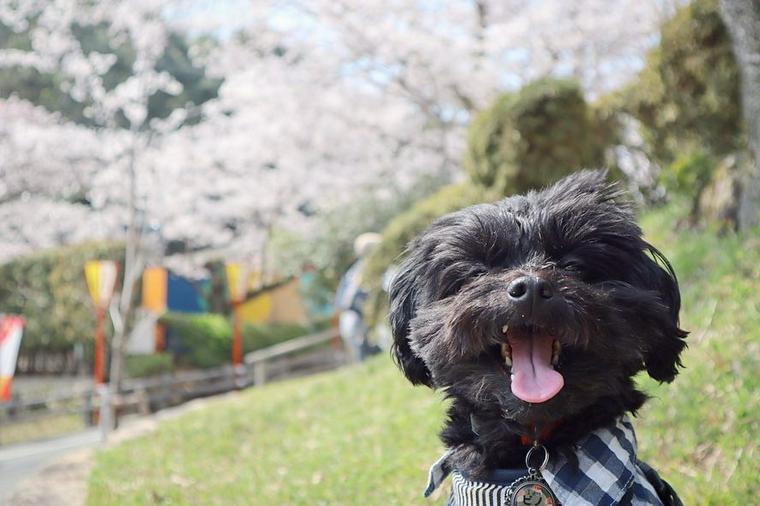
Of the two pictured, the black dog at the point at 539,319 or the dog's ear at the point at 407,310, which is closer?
the black dog at the point at 539,319

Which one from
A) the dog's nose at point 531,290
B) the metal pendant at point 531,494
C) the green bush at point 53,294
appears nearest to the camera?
the dog's nose at point 531,290

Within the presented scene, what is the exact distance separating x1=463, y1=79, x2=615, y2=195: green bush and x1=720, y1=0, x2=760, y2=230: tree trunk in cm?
220

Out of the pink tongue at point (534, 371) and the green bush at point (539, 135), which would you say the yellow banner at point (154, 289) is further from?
the pink tongue at point (534, 371)

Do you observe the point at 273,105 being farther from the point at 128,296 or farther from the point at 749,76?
the point at 749,76

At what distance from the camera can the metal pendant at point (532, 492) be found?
1979mm

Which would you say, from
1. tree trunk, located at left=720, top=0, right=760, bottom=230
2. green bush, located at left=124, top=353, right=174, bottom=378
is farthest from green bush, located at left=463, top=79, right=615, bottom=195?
green bush, located at left=124, top=353, right=174, bottom=378

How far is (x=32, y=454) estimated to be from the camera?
10.6 meters

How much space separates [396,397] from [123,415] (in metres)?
9.26

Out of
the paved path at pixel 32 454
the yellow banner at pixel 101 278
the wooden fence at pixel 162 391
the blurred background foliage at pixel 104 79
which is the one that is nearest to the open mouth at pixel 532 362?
the paved path at pixel 32 454

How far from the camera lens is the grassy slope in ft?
11.1

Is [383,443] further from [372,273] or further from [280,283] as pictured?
[280,283]

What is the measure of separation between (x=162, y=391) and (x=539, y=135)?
398 inches

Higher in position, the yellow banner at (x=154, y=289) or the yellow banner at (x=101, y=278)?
the yellow banner at (x=101, y=278)

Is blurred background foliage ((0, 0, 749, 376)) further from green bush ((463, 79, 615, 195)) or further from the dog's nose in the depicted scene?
the dog's nose
